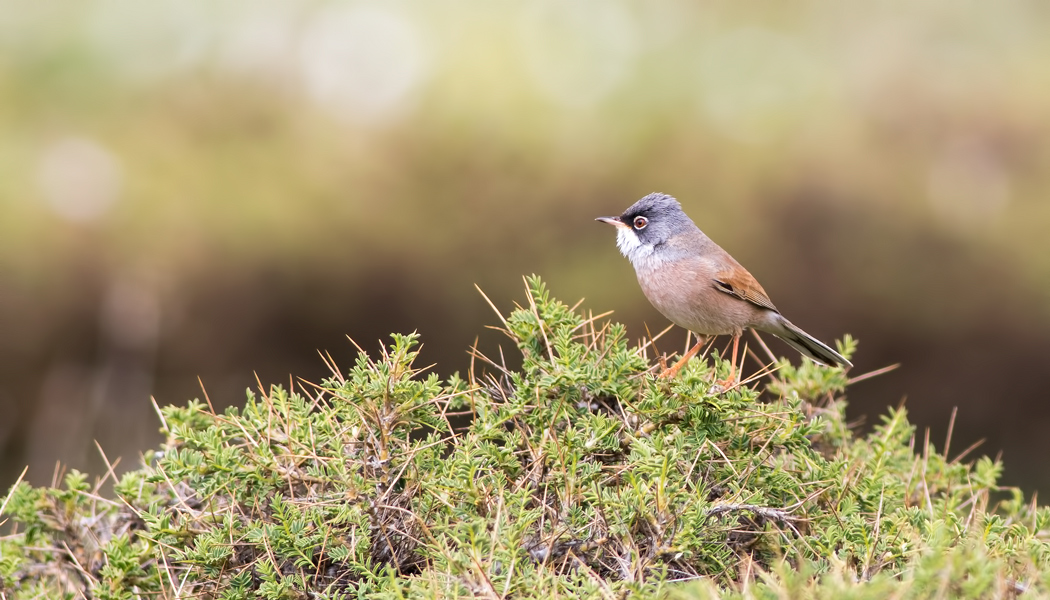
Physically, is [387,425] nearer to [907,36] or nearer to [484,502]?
[484,502]

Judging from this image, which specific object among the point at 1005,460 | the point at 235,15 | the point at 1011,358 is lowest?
the point at 1005,460

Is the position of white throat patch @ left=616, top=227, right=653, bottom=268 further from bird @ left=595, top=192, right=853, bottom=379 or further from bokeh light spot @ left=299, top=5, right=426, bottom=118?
bokeh light spot @ left=299, top=5, right=426, bottom=118

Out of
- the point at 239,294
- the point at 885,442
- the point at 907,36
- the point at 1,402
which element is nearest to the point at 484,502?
the point at 885,442

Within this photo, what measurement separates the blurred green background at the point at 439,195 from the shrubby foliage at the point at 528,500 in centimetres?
524

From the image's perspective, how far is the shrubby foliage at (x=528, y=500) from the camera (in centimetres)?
253

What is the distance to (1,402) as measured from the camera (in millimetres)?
8133

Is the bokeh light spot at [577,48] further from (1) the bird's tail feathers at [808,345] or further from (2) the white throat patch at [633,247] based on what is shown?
(1) the bird's tail feathers at [808,345]

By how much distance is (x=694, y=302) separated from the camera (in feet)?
16.0

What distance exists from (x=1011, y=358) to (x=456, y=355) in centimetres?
519

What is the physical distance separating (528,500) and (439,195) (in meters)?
6.82

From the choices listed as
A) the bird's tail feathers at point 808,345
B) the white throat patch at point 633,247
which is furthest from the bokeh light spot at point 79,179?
the bird's tail feathers at point 808,345

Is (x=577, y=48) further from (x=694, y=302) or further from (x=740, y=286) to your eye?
(x=694, y=302)

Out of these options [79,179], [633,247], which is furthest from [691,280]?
[79,179]

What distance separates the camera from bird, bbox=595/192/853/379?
493 centimetres
